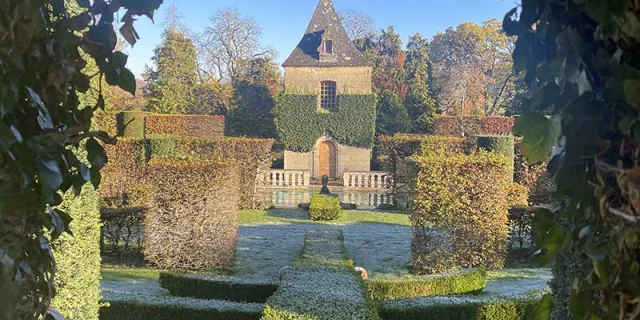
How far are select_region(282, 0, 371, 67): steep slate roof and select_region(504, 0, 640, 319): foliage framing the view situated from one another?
27326mm

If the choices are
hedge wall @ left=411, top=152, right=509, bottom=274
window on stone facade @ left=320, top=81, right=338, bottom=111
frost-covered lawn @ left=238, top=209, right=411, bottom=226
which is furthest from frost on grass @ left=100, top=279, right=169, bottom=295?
window on stone facade @ left=320, top=81, right=338, bottom=111

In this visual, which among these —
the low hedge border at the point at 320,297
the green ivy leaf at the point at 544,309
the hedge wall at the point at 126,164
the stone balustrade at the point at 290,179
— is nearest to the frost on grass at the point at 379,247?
the low hedge border at the point at 320,297

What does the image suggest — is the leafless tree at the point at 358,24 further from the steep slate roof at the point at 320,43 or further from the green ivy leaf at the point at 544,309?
the green ivy leaf at the point at 544,309

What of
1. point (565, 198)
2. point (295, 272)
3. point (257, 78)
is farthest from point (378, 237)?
point (257, 78)

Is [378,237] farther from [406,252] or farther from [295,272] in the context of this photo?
[295,272]

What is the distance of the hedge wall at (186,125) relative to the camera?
23.6 metres

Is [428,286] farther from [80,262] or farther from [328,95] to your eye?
[328,95]

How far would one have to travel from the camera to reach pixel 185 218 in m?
9.08

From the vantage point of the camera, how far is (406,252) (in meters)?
11.2

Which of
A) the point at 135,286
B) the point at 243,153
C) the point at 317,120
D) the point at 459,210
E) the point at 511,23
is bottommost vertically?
the point at 135,286

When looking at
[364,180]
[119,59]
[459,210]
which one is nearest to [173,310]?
[119,59]

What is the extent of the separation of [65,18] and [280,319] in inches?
143

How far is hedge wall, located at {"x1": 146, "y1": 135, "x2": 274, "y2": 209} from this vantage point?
16594 mm

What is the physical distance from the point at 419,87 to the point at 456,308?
2991 centimetres
